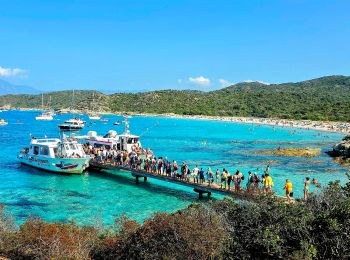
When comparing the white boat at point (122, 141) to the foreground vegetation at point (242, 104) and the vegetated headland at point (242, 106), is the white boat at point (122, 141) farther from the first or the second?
the foreground vegetation at point (242, 104)

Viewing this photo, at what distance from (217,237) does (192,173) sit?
1699 cm

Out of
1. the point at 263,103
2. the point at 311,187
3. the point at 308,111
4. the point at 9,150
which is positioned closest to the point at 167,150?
the point at 9,150

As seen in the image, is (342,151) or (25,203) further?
(342,151)

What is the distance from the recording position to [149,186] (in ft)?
97.8

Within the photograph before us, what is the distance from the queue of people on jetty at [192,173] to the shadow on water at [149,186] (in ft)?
3.26

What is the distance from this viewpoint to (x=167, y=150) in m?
55.1

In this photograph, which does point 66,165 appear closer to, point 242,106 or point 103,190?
point 103,190

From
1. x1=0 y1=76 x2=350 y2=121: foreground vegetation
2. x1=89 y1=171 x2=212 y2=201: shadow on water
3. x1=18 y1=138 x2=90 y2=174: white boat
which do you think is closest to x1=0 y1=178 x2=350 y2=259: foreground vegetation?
x1=89 y1=171 x2=212 y2=201: shadow on water

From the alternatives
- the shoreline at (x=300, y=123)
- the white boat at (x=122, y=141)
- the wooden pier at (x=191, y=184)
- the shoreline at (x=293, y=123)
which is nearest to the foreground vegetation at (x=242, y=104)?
the shoreline at (x=293, y=123)

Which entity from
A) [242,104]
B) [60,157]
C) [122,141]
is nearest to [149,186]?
[60,157]

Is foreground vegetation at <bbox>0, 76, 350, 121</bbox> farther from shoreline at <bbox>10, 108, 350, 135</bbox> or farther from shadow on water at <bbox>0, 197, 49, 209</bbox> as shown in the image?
shadow on water at <bbox>0, 197, 49, 209</bbox>

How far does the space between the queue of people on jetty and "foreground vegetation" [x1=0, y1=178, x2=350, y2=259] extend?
23.6 ft

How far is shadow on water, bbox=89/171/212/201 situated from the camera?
87.7 feet

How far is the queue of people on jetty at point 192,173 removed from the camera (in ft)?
71.3
